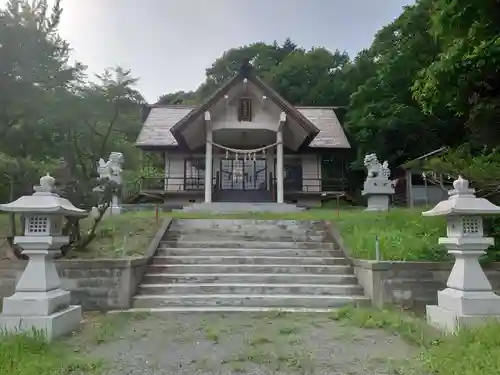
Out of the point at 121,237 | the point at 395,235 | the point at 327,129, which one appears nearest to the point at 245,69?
the point at 327,129

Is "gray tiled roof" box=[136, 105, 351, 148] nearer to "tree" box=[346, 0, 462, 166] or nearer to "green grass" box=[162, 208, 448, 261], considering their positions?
"tree" box=[346, 0, 462, 166]

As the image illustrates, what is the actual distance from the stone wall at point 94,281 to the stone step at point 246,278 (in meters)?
0.73

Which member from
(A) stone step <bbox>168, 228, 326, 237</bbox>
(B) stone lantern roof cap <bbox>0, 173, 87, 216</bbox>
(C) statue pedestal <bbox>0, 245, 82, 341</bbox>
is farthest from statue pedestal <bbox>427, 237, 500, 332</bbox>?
(B) stone lantern roof cap <bbox>0, 173, 87, 216</bbox>

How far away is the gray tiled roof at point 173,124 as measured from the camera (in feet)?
61.4

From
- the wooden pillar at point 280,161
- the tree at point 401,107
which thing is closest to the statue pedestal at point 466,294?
the wooden pillar at point 280,161

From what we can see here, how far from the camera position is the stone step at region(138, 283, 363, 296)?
23.3ft

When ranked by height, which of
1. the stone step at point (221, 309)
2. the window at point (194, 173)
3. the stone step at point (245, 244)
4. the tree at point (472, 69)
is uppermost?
the tree at point (472, 69)

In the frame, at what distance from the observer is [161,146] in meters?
18.3

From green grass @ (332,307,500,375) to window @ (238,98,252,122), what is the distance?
11.9m

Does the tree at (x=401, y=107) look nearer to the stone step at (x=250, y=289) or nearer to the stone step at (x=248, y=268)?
the stone step at (x=248, y=268)

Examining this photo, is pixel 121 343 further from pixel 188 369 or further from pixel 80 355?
pixel 188 369

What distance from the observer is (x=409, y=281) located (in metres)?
6.58

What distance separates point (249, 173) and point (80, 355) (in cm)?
1496

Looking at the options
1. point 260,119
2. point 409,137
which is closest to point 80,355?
point 260,119
